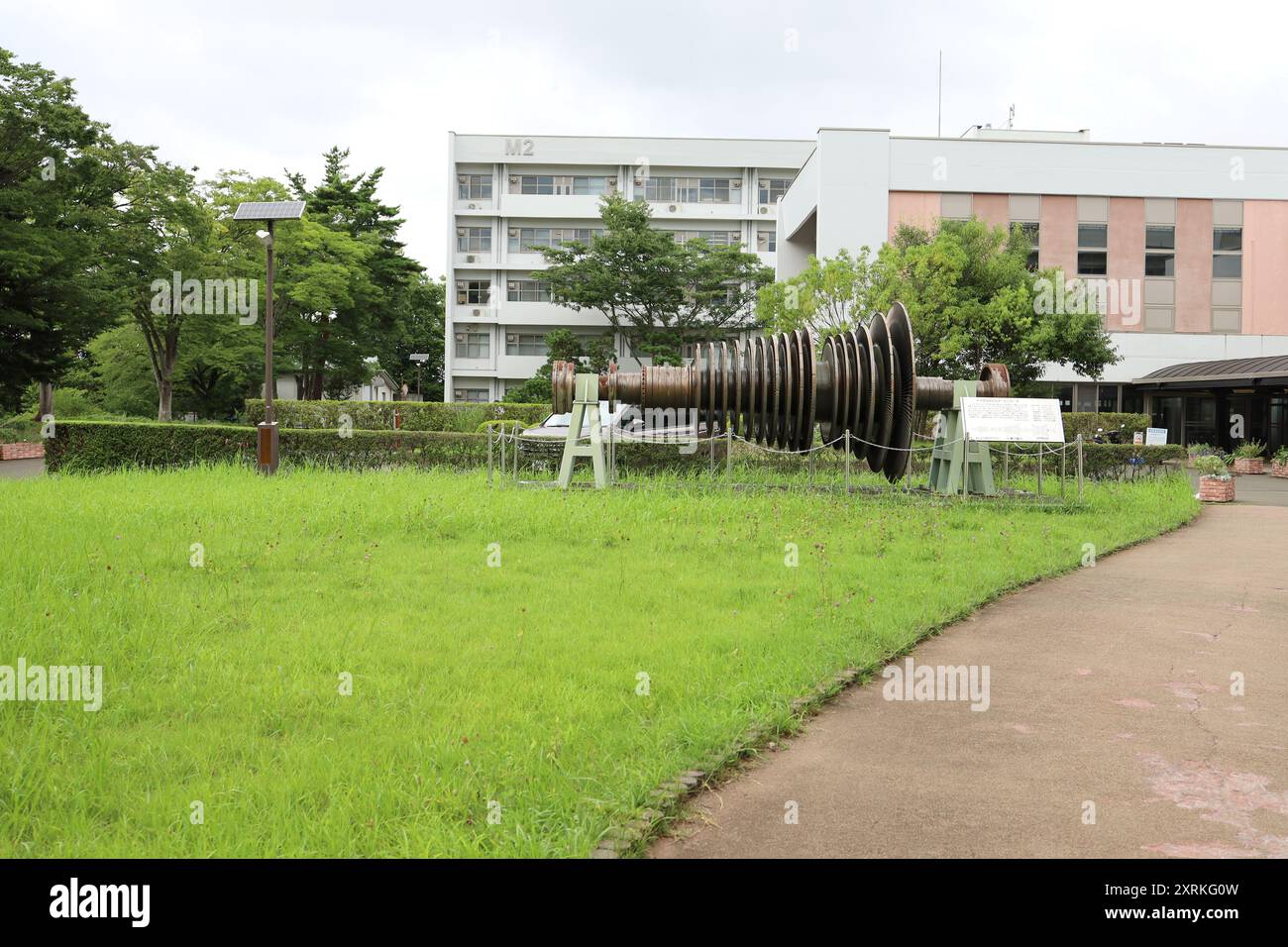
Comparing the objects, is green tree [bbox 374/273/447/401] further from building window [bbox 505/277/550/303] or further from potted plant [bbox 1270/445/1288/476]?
potted plant [bbox 1270/445/1288/476]

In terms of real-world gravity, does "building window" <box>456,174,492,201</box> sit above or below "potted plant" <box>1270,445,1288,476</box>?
above

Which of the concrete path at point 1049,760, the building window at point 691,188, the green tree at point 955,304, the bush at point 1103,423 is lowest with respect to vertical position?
the concrete path at point 1049,760

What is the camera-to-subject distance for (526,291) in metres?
58.0

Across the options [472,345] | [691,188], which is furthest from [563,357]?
[691,188]

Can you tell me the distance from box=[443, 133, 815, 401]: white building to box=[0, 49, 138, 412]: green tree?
28145 millimetres

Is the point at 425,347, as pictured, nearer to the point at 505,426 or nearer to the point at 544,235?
the point at 544,235

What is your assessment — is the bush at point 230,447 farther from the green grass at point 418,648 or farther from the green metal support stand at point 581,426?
the green grass at point 418,648

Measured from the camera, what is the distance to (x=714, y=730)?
477cm

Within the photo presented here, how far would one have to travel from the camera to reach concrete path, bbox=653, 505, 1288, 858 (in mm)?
3826

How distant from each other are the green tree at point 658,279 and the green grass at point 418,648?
38518 mm

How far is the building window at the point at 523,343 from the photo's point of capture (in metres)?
57.7

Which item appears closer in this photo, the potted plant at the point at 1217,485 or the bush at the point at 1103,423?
the potted plant at the point at 1217,485

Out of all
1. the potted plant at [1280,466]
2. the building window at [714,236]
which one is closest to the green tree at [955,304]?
the potted plant at [1280,466]

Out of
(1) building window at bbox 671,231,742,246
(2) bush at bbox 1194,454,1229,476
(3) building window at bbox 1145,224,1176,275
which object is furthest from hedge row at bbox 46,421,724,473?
(1) building window at bbox 671,231,742,246
